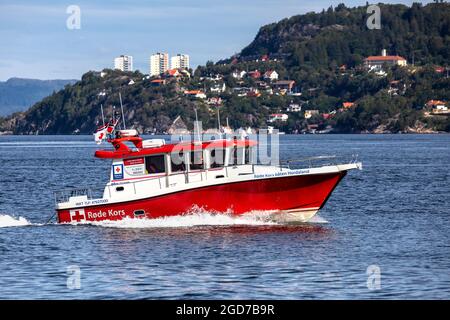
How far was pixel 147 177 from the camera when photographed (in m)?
39.1

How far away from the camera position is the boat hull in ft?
124

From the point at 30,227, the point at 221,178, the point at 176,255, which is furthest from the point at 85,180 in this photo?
the point at 176,255

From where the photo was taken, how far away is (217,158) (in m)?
38.8

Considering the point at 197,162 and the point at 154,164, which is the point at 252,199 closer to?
the point at 197,162

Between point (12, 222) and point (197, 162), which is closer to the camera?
point (197, 162)

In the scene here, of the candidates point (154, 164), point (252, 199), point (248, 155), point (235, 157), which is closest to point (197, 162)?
point (235, 157)

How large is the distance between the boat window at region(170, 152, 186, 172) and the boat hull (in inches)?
47.5

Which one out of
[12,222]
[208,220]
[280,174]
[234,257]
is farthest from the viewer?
[12,222]

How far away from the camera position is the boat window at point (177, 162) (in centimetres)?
3894

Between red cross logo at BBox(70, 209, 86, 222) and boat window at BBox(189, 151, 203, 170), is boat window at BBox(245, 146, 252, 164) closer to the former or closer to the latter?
boat window at BBox(189, 151, 203, 170)

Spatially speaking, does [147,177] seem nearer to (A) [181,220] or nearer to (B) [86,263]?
(A) [181,220]

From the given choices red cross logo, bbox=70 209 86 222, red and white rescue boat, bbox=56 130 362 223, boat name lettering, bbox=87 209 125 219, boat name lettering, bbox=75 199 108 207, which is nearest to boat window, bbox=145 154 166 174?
red and white rescue boat, bbox=56 130 362 223

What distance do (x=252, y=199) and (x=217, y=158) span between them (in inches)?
85.0
